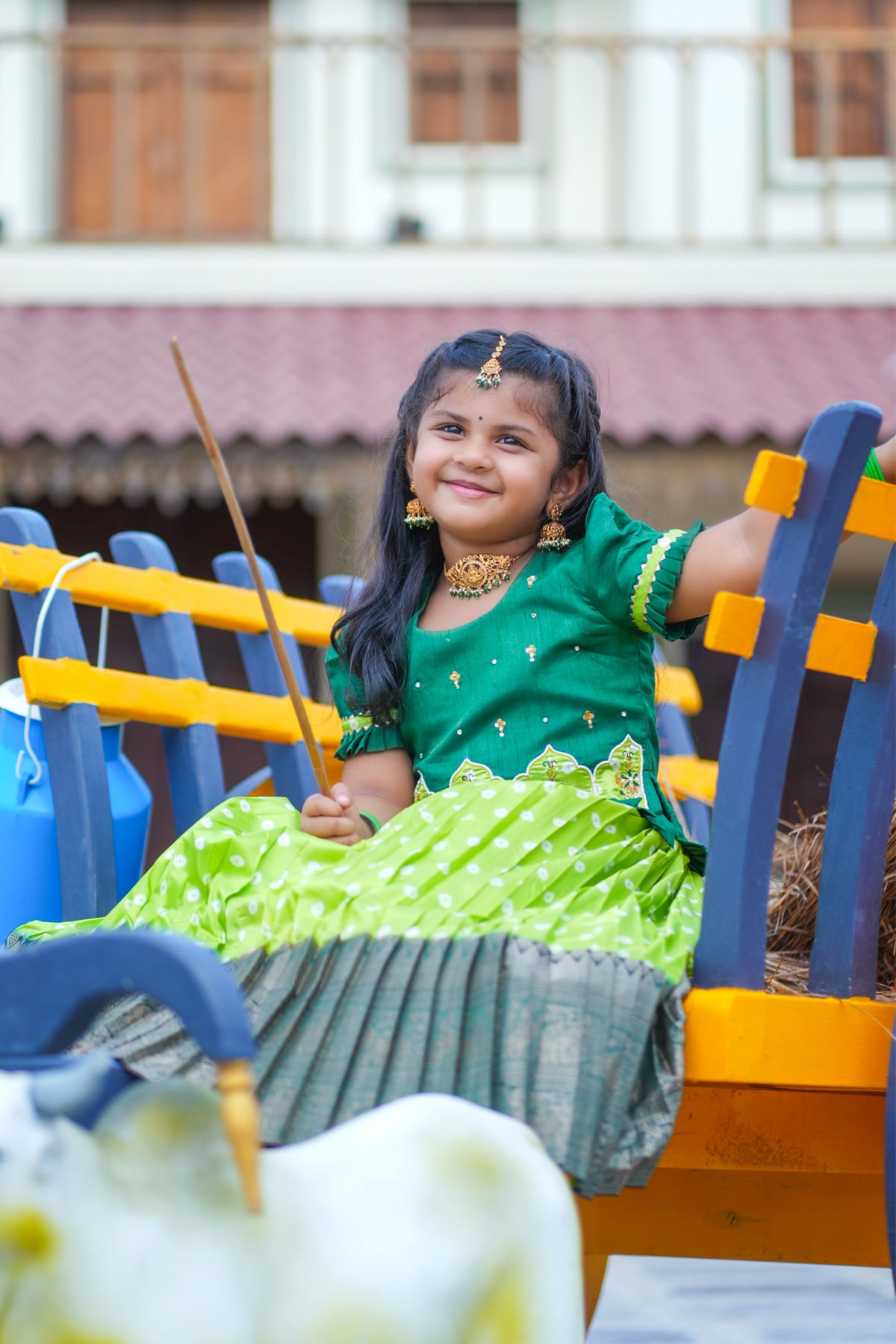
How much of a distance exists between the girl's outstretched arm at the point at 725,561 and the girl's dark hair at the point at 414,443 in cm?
28

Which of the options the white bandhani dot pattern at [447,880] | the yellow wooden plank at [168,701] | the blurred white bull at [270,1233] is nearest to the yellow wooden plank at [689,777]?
the yellow wooden plank at [168,701]

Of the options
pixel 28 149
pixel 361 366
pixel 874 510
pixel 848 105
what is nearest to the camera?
pixel 874 510

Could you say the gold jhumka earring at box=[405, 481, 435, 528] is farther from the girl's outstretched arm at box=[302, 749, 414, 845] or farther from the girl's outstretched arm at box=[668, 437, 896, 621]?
the girl's outstretched arm at box=[668, 437, 896, 621]

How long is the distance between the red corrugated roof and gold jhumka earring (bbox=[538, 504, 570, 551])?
3246mm

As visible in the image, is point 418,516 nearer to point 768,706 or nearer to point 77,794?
point 77,794

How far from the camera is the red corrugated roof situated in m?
5.30

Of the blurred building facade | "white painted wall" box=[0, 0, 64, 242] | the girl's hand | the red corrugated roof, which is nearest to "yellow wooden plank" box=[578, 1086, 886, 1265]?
the girl's hand

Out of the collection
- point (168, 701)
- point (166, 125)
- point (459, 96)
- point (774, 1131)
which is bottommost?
point (774, 1131)

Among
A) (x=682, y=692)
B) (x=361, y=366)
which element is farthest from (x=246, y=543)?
(x=361, y=366)

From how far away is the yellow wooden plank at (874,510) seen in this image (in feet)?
4.15

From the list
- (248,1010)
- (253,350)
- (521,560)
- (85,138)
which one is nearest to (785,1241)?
(248,1010)

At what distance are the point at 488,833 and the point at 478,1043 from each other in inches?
10.3

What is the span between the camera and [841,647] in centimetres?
130

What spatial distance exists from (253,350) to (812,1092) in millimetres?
4991
